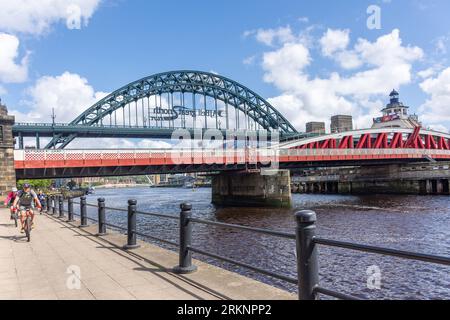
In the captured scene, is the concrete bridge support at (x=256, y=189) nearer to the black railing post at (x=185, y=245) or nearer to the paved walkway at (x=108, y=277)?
the paved walkway at (x=108, y=277)

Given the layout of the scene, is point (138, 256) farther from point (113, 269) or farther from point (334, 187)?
point (334, 187)

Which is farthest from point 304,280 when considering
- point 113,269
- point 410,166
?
point 410,166

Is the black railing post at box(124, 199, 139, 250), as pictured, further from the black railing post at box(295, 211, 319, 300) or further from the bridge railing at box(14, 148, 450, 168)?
the bridge railing at box(14, 148, 450, 168)

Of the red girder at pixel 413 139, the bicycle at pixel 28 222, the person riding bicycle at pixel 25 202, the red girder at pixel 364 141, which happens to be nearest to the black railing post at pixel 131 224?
the bicycle at pixel 28 222

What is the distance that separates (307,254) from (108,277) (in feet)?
16.3

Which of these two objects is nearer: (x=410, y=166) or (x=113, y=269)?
(x=113, y=269)

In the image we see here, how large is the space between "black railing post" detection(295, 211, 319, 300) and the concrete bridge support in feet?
152

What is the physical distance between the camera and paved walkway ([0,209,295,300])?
711 centimetres

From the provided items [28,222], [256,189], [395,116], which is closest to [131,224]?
[28,222]

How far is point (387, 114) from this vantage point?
18650 cm

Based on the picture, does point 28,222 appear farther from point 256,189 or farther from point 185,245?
point 256,189

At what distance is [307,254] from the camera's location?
17.9 feet

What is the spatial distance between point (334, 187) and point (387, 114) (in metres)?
112

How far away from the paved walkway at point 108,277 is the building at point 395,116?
169 metres
